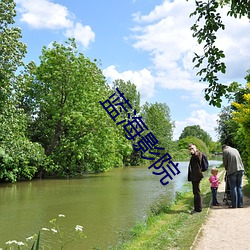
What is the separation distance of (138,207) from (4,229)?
5.13 m

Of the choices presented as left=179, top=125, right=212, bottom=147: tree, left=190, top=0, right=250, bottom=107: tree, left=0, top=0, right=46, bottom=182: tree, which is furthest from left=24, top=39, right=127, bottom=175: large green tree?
left=179, top=125, right=212, bottom=147: tree

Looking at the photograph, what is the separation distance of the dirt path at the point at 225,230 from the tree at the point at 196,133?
12472cm

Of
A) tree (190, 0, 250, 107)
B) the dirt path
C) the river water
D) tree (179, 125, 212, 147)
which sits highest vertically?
tree (179, 125, 212, 147)

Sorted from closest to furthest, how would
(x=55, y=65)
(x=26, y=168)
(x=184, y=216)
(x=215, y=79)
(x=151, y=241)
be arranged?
1. (x=215, y=79)
2. (x=151, y=241)
3. (x=184, y=216)
4. (x=26, y=168)
5. (x=55, y=65)

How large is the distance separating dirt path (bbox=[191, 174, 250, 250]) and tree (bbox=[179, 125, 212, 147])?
12472cm

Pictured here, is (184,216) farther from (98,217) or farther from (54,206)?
(54,206)

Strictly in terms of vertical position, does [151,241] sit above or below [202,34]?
below

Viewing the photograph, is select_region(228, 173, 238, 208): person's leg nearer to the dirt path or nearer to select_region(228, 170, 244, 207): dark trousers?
select_region(228, 170, 244, 207): dark trousers

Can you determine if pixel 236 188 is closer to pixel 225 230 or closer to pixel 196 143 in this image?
pixel 225 230

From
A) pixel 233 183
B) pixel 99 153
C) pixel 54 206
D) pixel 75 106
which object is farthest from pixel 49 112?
pixel 233 183

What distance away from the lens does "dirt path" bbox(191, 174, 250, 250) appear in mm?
6547

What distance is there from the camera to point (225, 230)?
7617 millimetres

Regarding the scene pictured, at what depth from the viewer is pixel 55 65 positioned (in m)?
27.8

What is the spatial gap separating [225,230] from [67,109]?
2137 centimetres
